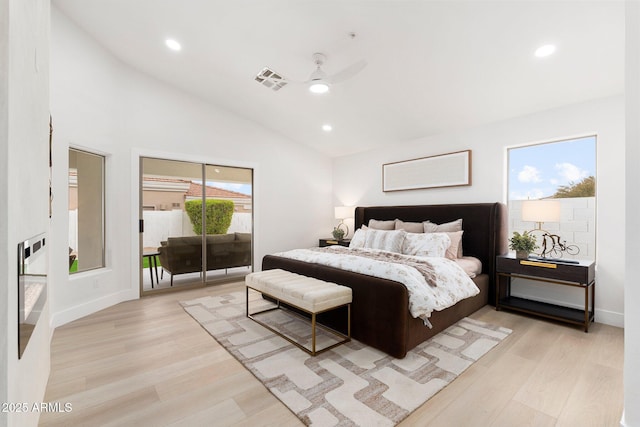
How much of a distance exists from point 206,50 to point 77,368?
338 cm

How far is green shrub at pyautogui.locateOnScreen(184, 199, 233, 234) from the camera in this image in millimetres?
4594

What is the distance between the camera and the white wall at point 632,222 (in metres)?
1.23

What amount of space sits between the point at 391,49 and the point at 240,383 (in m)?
3.23

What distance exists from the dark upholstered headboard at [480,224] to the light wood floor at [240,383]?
1.05 metres

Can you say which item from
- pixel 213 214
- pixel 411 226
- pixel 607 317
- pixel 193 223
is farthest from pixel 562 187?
pixel 193 223

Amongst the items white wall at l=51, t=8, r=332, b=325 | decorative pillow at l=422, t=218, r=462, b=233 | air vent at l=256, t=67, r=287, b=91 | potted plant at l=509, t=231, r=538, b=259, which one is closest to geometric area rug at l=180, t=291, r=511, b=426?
potted plant at l=509, t=231, r=538, b=259

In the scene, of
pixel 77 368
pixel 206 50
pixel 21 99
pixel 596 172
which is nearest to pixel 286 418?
pixel 77 368

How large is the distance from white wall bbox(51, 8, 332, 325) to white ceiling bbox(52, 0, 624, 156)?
0.30m

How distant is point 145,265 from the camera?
423cm

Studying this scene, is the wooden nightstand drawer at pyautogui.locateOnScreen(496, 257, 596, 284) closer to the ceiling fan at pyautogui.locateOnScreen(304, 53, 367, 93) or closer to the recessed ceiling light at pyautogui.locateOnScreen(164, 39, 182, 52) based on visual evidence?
the ceiling fan at pyautogui.locateOnScreen(304, 53, 367, 93)

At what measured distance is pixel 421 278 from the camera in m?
2.59

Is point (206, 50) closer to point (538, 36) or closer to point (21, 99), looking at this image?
point (21, 99)

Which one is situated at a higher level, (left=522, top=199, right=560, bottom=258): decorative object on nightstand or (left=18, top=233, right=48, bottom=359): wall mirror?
(left=522, top=199, right=560, bottom=258): decorative object on nightstand

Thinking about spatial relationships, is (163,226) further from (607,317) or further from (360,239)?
(607,317)
